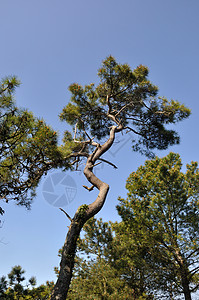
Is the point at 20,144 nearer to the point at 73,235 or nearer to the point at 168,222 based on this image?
the point at 73,235

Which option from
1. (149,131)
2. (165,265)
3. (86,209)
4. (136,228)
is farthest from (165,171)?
(86,209)

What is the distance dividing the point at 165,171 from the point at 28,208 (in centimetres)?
587

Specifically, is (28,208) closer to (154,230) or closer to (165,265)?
(154,230)

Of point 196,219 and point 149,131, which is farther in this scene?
point 149,131

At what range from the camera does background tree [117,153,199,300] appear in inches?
322

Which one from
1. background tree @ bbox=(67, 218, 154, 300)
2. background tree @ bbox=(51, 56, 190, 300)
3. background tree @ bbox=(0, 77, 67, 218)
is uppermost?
background tree @ bbox=(51, 56, 190, 300)

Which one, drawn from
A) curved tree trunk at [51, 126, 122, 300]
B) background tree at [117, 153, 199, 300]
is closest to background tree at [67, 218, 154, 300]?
background tree at [117, 153, 199, 300]

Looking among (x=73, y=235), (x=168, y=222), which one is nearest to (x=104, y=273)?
(x=168, y=222)

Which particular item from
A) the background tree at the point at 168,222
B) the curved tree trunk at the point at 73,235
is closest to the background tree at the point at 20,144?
the curved tree trunk at the point at 73,235

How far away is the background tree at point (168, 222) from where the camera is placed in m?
8.17

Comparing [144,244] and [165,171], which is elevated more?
[165,171]

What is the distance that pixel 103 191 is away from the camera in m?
6.08

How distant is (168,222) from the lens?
8.71 meters

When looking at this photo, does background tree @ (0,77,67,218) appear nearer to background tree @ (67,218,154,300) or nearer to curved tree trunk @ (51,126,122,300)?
curved tree trunk @ (51,126,122,300)
